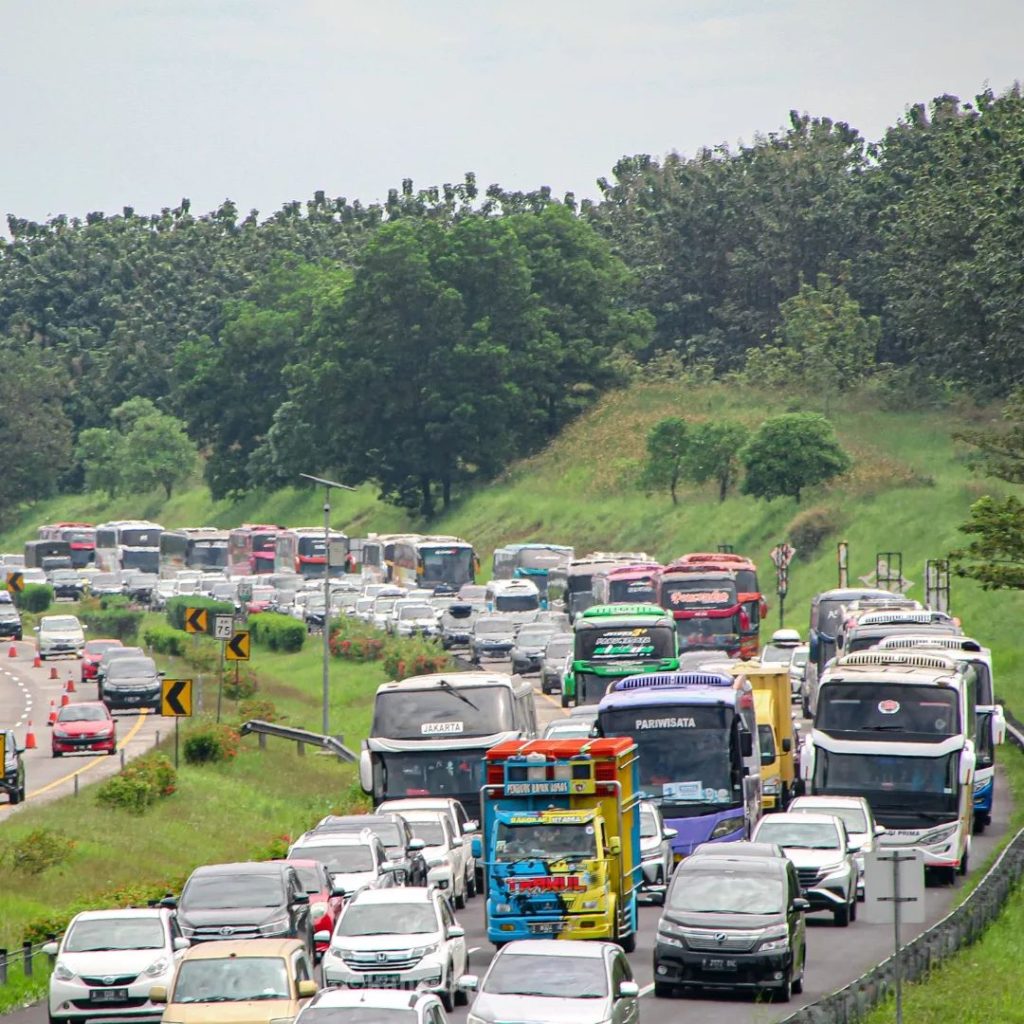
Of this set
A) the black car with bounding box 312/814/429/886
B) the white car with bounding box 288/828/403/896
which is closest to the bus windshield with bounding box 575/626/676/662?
the black car with bounding box 312/814/429/886

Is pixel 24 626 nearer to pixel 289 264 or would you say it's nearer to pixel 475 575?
pixel 475 575

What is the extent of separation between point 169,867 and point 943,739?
572 inches

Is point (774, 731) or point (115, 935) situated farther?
point (774, 731)

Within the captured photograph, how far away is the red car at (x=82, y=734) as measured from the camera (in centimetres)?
5728

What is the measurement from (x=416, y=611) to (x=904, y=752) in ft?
157

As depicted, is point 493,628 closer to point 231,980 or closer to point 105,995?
point 105,995

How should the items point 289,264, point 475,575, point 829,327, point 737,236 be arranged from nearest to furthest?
point 475,575
point 829,327
point 737,236
point 289,264

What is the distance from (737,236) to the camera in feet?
446

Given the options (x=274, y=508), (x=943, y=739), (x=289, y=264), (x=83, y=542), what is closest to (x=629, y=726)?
(x=943, y=739)

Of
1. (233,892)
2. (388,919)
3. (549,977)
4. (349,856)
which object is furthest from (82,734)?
(549,977)

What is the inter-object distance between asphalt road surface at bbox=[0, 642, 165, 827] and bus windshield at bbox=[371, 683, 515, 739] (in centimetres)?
1112

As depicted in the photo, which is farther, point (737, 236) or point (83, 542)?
point (737, 236)

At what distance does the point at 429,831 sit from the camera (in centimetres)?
3362

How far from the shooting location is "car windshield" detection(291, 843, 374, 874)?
1190 inches
